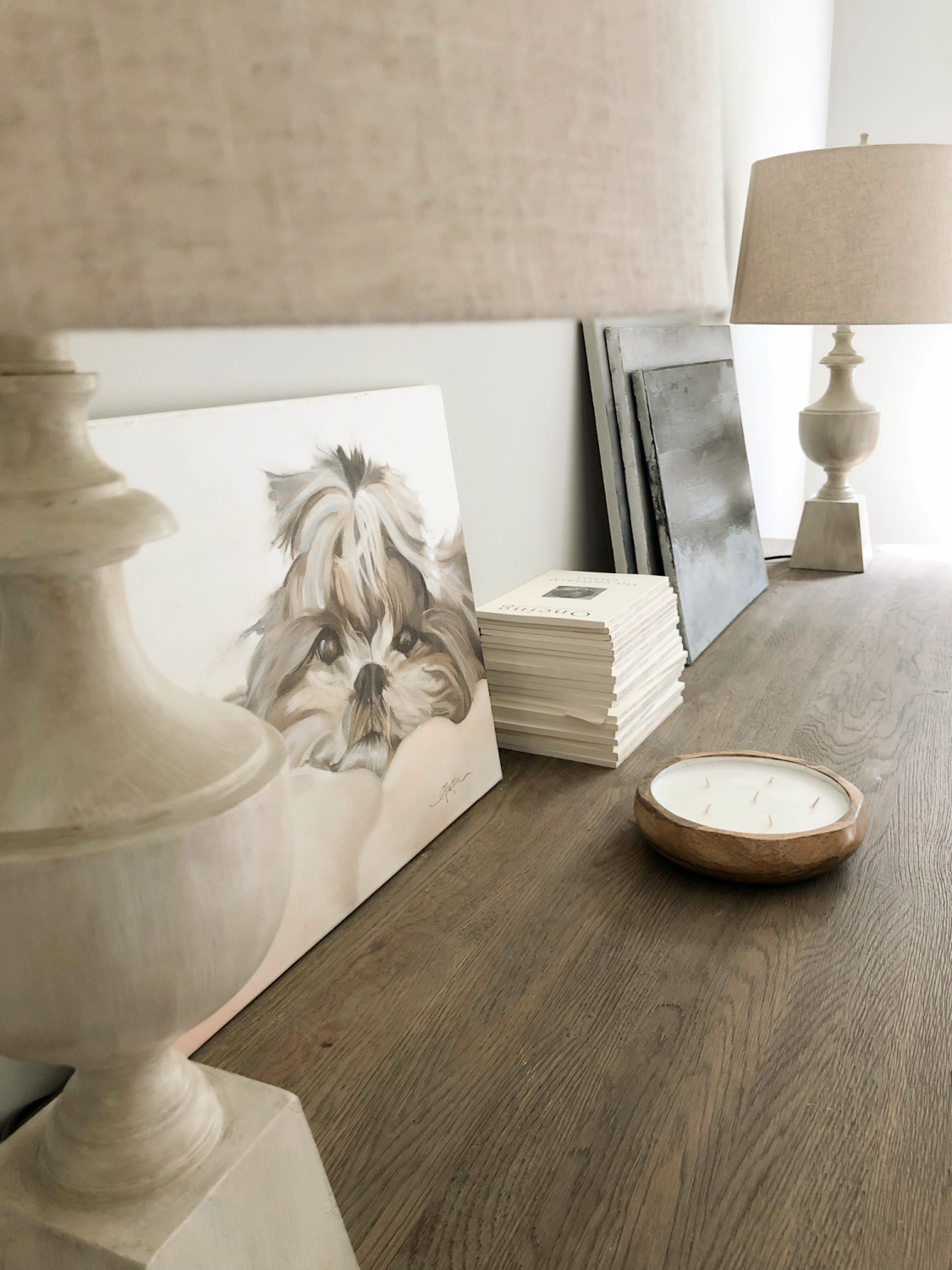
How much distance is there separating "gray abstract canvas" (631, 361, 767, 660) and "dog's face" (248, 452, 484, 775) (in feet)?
1.69

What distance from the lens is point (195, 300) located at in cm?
17

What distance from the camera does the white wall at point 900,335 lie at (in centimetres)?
285

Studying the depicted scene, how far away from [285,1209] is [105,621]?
0.31m

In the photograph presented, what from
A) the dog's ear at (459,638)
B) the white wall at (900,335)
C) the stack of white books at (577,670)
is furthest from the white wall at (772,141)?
the dog's ear at (459,638)

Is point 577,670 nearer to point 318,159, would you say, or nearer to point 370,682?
point 370,682

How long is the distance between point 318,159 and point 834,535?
1902 mm

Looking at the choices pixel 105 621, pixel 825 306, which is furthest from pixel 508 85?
pixel 825 306

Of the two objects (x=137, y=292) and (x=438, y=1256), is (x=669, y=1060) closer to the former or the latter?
(x=438, y=1256)

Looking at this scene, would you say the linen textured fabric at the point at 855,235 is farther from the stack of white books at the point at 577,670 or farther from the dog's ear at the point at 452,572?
the dog's ear at the point at 452,572

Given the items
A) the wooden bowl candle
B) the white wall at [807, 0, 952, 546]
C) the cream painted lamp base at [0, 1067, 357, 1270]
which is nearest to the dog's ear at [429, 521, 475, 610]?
the wooden bowl candle

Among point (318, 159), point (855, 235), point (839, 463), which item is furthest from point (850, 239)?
point (318, 159)

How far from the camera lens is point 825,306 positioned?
1.45m

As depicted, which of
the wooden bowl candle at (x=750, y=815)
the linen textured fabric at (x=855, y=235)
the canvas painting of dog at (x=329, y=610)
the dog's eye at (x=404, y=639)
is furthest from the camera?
the linen textured fabric at (x=855, y=235)

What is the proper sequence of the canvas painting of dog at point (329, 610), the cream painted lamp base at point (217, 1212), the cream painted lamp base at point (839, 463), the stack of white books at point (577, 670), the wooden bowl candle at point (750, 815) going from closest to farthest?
the cream painted lamp base at point (217, 1212), the canvas painting of dog at point (329, 610), the wooden bowl candle at point (750, 815), the stack of white books at point (577, 670), the cream painted lamp base at point (839, 463)
